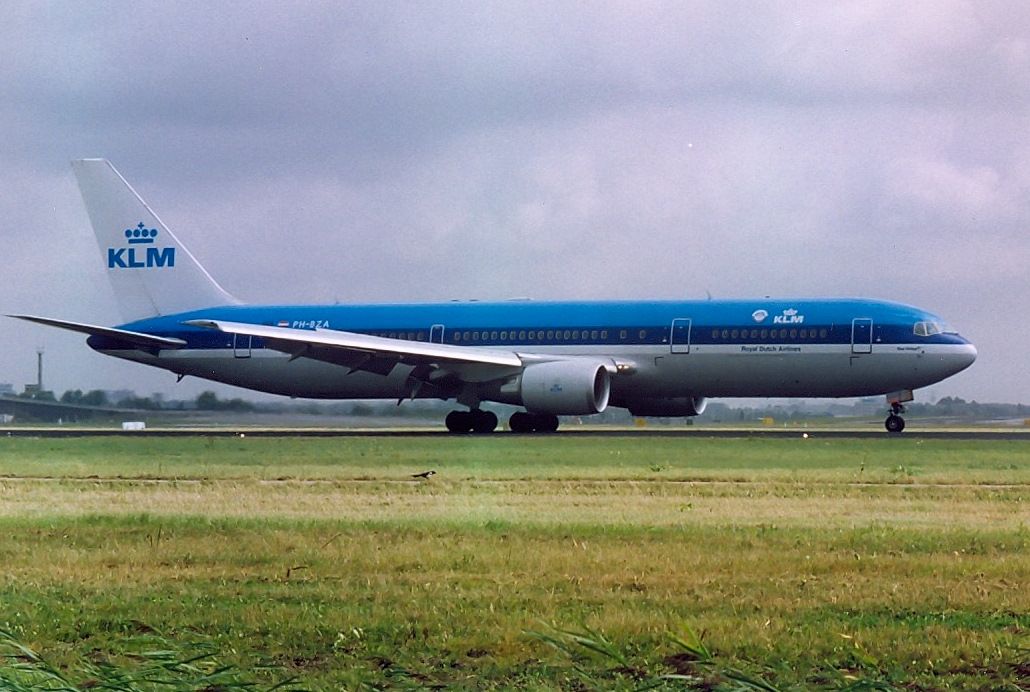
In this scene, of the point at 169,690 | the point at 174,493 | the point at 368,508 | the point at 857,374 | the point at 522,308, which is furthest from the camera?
the point at 522,308

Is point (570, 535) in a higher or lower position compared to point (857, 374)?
lower

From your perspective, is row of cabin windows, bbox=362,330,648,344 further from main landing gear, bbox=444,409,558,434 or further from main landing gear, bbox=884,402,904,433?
main landing gear, bbox=884,402,904,433

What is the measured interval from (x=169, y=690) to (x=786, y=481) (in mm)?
15194

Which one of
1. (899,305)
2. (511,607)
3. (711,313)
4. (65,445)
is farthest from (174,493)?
(899,305)

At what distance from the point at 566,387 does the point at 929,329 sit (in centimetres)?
993

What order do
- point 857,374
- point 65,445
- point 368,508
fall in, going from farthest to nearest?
point 857,374 < point 65,445 < point 368,508

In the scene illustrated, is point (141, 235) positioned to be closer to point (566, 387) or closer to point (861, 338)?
point (566, 387)

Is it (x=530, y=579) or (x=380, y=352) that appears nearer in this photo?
(x=530, y=579)

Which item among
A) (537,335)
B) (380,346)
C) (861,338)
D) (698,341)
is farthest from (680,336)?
(380,346)

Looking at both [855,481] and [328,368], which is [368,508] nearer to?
[855,481]

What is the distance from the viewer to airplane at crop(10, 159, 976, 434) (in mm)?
39094

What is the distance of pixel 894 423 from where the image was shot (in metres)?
40.8

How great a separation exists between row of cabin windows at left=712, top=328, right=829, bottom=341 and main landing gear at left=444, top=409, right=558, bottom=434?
5.72 metres

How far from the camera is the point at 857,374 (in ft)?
129
